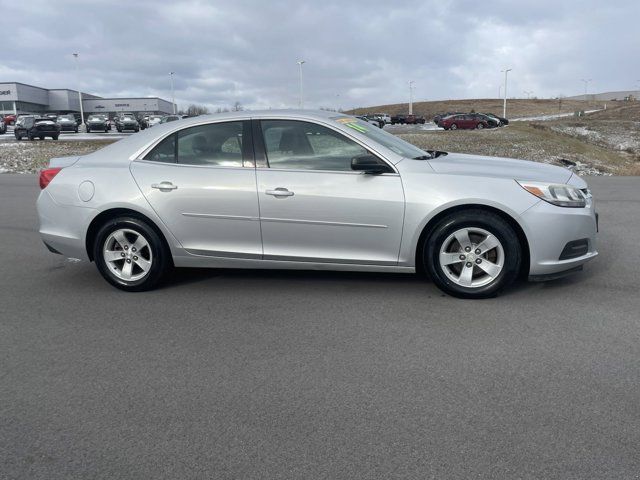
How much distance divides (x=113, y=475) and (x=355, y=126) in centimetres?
367

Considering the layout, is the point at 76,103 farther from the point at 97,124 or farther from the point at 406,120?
the point at 97,124

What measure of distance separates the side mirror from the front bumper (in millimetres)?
1198

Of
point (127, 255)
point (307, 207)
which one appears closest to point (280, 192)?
point (307, 207)

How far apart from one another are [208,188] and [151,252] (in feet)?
2.64

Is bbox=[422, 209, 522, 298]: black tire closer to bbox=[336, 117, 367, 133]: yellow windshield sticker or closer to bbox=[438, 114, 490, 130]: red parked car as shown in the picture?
bbox=[336, 117, 367, 133]: yellow windshield sticker

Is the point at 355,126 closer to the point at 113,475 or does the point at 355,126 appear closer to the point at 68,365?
the point at 68,365

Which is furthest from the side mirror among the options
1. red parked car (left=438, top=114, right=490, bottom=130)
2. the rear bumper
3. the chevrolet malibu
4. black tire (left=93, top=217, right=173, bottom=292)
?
red parked car (left=438, top=114, right=490, bottom=130)

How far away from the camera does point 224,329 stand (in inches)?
178

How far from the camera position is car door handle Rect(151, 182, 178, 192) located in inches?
209

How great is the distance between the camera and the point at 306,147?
5.28 m

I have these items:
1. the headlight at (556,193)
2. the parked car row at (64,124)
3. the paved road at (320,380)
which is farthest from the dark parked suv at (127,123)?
the headlight at (556,193)

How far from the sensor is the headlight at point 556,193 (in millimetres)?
4879

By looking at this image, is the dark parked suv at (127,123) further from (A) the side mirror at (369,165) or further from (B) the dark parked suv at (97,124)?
(A) the side mirror at (369,165)

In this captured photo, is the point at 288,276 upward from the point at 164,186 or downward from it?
downward
